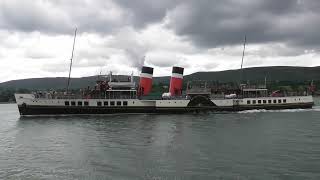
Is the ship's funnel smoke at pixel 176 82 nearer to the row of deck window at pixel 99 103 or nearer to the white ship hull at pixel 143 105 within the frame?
the white ship hull at pixel 143 105

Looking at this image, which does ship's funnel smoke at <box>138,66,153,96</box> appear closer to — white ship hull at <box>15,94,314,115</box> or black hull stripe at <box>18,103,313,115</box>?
white ship hull at <box>15,94,314,115</box>

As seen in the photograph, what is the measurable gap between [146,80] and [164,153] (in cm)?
4284

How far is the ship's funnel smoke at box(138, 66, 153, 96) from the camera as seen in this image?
70.6 metres

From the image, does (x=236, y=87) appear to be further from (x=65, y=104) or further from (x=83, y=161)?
(x=83, y=161)

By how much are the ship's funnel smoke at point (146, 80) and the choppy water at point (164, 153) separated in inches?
1018

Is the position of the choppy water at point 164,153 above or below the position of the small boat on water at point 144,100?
below

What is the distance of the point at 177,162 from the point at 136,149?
563cm

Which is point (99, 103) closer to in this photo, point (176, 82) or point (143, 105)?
point (143, 105)

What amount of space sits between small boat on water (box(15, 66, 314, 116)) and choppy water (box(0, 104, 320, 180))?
19.0 meters

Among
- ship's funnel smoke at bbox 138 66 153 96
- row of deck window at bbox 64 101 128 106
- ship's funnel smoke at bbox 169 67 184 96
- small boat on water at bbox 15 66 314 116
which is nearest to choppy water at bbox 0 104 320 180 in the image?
small boat on water at bbox 15 66 314 116

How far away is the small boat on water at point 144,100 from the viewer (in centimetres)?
6361

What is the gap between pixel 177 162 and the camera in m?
25.7

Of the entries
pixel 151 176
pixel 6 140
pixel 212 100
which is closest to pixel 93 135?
pixel 6 140

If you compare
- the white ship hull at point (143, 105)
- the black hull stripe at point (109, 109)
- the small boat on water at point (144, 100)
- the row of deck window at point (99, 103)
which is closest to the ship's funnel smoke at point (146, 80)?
Answer: the small boat on water at point (144, 100)
